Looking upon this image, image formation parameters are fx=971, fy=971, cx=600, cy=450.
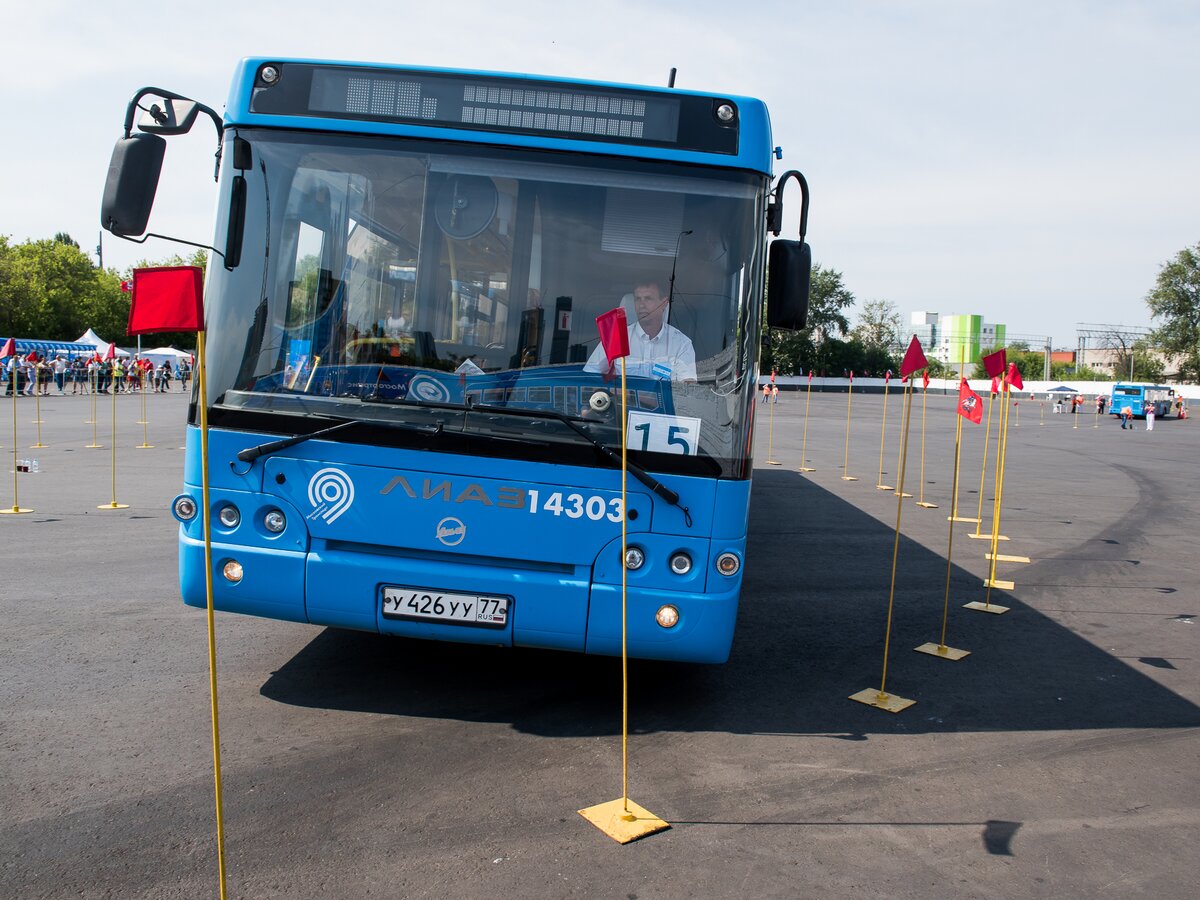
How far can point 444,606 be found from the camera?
4.73 m

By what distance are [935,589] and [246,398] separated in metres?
6.74

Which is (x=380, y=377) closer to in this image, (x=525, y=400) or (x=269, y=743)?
(x=525, y=400)

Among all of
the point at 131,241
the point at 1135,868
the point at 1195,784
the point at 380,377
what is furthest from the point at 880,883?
the point at 131,241

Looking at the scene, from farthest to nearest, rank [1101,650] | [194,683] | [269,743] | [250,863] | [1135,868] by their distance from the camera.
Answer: [1101,650]
[194,683]
[269,743]
[1135,868]
[250,863]

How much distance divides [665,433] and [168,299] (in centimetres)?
228

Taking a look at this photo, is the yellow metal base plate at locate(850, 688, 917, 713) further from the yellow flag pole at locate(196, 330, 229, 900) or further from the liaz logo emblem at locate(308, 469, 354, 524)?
the yellow flag pole at locate(196, 330, 229, 900)

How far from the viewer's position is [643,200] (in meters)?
4.75

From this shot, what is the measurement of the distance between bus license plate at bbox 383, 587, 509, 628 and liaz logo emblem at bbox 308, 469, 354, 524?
0.45 meters

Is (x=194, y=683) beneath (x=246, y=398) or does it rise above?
beneath

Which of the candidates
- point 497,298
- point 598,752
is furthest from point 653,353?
point 598,752

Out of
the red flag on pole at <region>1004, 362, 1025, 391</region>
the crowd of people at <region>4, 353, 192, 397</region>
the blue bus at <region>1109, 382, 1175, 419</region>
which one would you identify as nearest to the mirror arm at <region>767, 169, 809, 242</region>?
the red flag on pole at <region>1004, 362, 1025, 391</region>

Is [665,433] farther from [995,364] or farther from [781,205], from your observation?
[995,364]

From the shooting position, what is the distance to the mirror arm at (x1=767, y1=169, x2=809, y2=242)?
16.8ft

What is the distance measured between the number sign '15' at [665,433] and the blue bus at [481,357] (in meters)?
0.01
